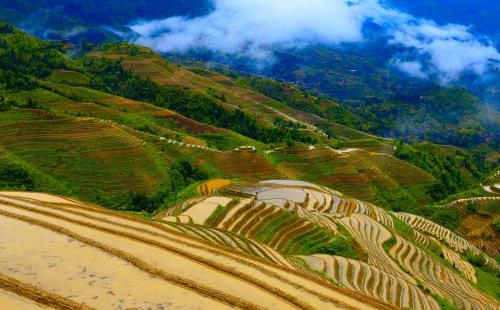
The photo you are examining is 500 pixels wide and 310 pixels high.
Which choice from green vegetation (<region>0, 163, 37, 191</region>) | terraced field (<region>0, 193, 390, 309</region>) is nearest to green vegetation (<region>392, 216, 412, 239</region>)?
green vegetation (<region>0, 163, 37, 191</region>)

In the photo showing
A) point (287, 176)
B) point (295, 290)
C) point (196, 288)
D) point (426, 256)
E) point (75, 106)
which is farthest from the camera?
point (75, 106)

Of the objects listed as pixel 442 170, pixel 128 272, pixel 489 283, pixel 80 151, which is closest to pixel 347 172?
pixel 489 283

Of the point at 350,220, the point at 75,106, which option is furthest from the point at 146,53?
the point at 350,220

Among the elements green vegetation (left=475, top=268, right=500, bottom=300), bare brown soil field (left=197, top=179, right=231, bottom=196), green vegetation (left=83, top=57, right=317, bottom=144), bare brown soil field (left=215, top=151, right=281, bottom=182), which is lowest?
green vegetation (left=475, top=268, right=500, bottom=300)

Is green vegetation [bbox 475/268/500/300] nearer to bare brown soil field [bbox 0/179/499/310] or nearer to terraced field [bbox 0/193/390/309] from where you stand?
bare brown soil field [bbox 0/179/499/310]

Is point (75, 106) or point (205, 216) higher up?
point (75, 106)

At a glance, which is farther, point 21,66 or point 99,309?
point 21,66

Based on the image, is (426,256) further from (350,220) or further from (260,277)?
(260,277)

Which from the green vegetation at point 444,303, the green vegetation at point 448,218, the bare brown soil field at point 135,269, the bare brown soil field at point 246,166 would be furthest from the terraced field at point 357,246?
the green vegetation at point 448,218
